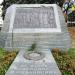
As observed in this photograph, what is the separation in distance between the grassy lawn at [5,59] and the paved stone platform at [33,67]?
0.85 feet

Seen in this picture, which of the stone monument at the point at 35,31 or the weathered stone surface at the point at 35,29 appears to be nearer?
the stone monument at the point at 35,31

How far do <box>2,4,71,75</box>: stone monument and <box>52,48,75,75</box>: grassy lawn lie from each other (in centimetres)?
25

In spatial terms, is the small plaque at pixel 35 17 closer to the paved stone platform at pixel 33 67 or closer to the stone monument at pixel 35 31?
the stone monument at pixel 35 31

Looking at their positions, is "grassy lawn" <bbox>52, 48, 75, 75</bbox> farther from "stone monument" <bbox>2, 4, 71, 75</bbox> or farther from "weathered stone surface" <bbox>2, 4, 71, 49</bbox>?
"weathered stone surface" <bbox>2, 4, 71, 49</bbox>

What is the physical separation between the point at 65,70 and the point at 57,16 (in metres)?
3.09

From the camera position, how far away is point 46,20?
10.3 metres

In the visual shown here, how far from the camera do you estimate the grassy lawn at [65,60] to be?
7732mm

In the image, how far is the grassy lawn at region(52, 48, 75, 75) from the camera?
7732mm

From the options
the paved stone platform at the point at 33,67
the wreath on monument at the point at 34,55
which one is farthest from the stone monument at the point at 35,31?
the paved stone platform at the point at 33,67

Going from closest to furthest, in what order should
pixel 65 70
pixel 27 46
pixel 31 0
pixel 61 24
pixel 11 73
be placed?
pixel 11 73, pixel 65 70, pixel 27 46, pixel 61 24, pixel 31 0

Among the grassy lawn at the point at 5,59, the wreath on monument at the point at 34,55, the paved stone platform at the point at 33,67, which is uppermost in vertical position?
the paved stone platform at the point at 33,67

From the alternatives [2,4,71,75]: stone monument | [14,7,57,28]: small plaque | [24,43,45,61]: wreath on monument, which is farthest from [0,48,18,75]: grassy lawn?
[14,7,57,28]: small plaque

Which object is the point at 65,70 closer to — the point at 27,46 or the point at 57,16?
the point at 27,46

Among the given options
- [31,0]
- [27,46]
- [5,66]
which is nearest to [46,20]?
[27,46]
